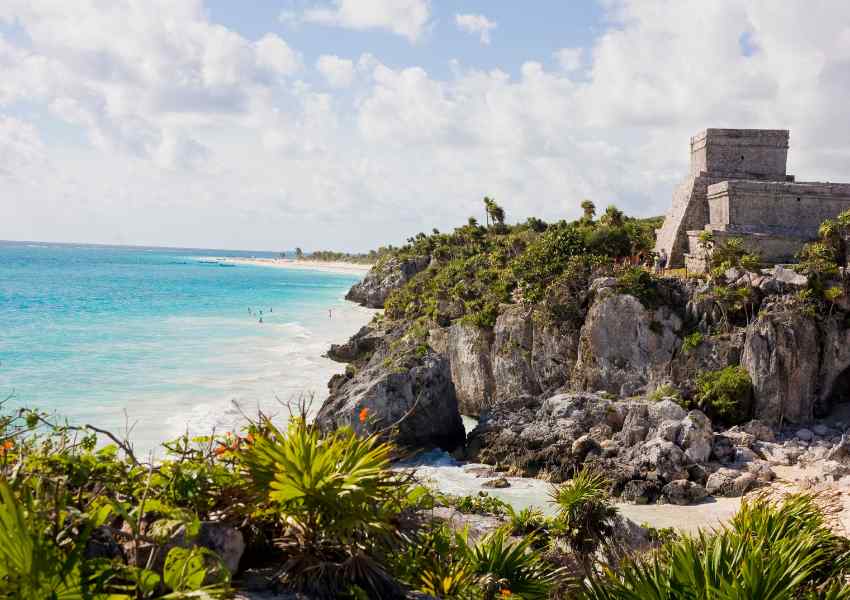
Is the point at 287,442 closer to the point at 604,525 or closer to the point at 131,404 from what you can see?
the point at 604,525

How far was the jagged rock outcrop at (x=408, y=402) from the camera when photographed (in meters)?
22.6

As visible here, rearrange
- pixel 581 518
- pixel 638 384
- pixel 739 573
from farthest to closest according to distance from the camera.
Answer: pixel 638 384, pixel 581 518, pixel 739 573

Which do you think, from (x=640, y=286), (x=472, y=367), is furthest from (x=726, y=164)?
(x=472, y=367)

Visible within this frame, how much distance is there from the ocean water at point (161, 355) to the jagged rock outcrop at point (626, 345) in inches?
494

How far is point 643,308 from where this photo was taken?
25.6m

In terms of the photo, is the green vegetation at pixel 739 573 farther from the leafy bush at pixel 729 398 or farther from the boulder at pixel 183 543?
the leafy bush at pixel 729 398

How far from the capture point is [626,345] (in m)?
25.8

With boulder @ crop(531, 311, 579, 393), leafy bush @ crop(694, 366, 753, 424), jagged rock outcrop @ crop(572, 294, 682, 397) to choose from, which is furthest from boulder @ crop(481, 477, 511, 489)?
leafy bush @ crop(694, 366, 753, 424)

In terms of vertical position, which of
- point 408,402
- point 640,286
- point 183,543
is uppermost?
point 640,286

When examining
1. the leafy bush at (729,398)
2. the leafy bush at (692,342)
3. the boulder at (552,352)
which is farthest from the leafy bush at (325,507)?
the boulder at (552,352)

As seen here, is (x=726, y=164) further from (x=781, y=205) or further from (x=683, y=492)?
(x=683, y=492)

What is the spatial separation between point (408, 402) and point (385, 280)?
177 feet

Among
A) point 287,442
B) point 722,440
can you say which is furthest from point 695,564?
point 722,440

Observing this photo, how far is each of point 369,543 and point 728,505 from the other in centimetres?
1617
